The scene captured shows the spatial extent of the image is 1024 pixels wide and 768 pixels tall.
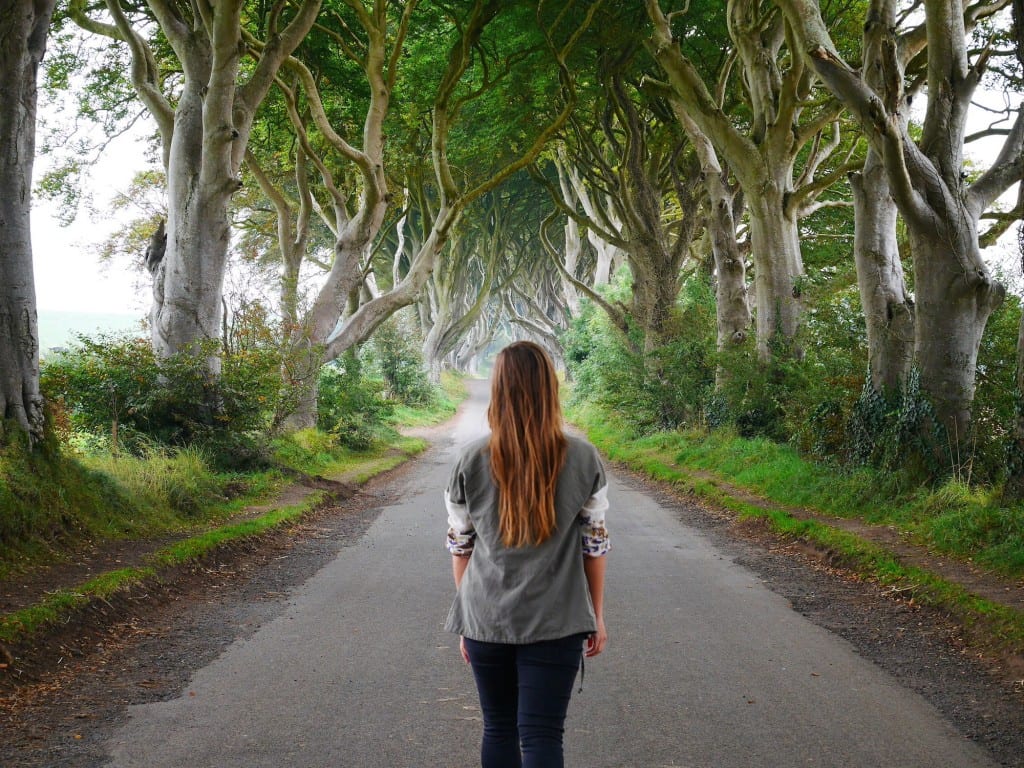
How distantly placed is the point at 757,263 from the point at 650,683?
41.1 feet

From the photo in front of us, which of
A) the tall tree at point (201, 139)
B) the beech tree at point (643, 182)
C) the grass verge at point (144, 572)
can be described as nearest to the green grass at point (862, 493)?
the beech tree at point (643, 182)

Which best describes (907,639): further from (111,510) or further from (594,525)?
(111,510)

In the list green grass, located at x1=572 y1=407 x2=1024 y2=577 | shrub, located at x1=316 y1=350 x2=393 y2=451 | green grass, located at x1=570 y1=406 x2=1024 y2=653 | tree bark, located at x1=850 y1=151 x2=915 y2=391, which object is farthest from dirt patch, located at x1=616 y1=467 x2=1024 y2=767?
shrub, located at x1=316 y1=350 x2=393 y2=451

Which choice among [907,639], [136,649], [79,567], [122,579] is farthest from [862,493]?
[79,567]

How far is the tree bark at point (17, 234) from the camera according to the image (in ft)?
29.3

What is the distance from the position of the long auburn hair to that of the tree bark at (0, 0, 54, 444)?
23.8ft

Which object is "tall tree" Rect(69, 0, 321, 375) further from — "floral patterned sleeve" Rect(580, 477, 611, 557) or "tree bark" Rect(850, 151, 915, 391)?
"floral patterned sleeve" Rect(580, 477, 611, 557)

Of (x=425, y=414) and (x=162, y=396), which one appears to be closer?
(x=162, y=396)

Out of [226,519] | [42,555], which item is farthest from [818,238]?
[42,555]

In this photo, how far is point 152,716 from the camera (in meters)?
4.83

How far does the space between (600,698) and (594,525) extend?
2315mm

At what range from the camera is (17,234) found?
905cm

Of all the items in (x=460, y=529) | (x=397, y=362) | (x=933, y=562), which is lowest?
(x=933, y=562)

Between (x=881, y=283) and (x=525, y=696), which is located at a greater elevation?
(x=881, y=283)
